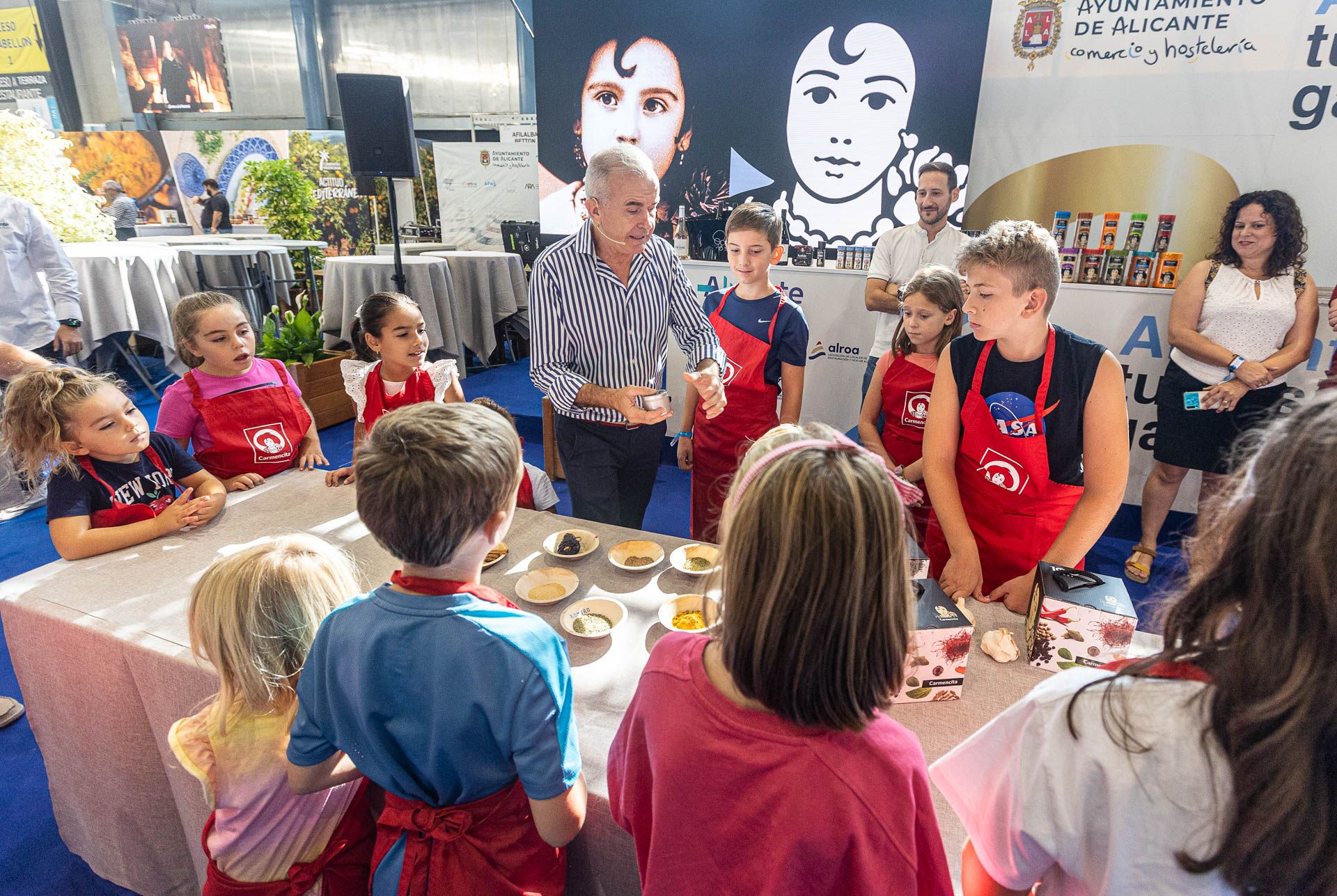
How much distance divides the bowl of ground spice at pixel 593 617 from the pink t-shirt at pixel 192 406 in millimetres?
1602

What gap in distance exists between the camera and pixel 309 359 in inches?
193

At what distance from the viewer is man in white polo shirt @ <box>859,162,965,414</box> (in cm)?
354

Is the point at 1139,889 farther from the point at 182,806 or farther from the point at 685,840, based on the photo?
the point at 182,806

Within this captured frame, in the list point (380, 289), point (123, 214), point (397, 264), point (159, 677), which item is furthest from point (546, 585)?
point (123, 214)

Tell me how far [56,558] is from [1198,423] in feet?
18.6

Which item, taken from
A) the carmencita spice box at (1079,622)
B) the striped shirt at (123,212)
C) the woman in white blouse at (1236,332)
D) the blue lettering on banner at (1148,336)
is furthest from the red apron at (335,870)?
the striped shirt at (123,212)

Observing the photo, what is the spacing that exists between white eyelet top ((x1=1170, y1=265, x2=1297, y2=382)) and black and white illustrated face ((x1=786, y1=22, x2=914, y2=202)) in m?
1.92

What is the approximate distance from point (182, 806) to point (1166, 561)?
411cm

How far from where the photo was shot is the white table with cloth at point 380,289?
5.48 metres

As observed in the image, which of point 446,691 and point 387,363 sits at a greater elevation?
point 387,363

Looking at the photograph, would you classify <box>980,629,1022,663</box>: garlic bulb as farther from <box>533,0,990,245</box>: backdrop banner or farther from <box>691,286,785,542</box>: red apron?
<box>533,0,990,245</box>: backdrop banner

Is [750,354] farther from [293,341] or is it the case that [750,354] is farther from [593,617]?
[293,341]

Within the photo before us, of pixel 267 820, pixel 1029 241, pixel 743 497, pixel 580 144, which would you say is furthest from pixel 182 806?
pixel 580 144

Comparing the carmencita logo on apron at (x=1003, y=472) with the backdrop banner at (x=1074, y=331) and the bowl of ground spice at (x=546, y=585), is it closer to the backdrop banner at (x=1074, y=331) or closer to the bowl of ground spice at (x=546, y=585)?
the bowl of ground spice at (x=546, y=585)
